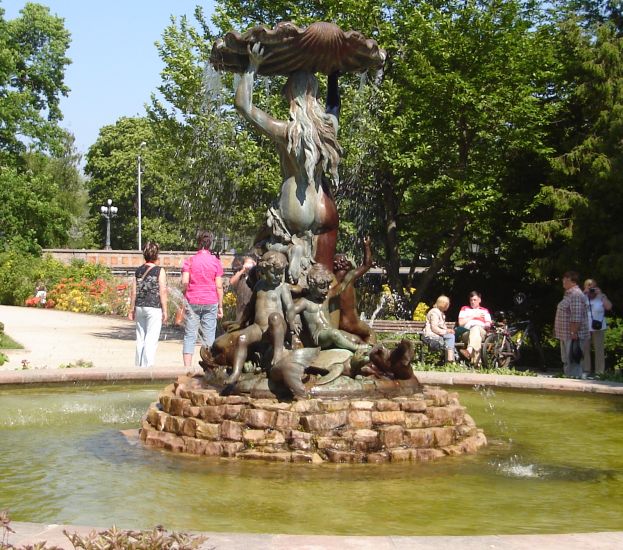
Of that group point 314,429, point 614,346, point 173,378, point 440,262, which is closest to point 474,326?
point 614,346

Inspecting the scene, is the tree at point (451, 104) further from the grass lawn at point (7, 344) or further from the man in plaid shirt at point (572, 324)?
the grass lawn at point (7, 344)

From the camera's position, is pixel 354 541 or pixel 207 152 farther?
pixel 207 152

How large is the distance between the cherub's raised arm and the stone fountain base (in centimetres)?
295

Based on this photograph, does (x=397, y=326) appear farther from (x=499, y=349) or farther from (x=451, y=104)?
(x=451, y=104)

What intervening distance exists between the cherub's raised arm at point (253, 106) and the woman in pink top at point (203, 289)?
307 cm

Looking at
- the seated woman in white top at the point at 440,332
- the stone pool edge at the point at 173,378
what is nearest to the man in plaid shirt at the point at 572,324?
the seated woman in white top at the point at 440,332

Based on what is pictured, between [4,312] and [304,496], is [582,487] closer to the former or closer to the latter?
[304,496]

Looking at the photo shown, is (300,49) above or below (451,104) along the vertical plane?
below

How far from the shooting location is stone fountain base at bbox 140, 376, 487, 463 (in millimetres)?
7742

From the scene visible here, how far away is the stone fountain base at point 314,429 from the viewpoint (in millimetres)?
7742

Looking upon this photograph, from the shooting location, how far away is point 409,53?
25.5m

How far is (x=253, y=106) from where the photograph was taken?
9.94 metres

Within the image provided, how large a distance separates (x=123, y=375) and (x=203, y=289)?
5.04 feet

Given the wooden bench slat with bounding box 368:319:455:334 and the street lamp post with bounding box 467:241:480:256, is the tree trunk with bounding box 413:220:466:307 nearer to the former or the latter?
the street lamp post with bounding box 467:241:480:256
